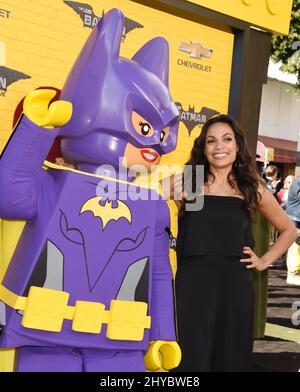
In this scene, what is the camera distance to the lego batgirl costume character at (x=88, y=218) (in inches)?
76.4

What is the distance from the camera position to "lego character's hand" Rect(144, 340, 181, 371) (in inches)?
87.2

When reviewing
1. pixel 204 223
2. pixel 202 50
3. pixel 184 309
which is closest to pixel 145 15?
pixel 202 50

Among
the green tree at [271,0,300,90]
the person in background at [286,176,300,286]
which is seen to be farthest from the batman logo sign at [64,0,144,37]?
the green tree at [271,0,300,90]

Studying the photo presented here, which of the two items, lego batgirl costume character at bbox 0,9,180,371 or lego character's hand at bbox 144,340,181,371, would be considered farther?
lego character's hand at bbox 144,340,181,371

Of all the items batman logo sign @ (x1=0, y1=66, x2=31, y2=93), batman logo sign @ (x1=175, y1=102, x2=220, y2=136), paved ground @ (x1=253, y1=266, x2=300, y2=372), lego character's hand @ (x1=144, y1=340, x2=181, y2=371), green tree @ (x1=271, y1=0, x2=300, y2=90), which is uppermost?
green tree @ (x1=271, y1=0, x2=300, y2=90)

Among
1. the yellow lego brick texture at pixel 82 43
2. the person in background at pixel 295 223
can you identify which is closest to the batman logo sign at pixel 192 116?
the yellow lego brick texture at pixel 82 43

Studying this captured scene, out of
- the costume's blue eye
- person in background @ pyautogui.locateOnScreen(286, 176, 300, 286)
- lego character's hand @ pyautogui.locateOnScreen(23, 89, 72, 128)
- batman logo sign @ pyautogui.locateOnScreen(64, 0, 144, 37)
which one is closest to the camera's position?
lego character's hand @ pyautogui.locateOnScreen(23, 89, 72, 128)

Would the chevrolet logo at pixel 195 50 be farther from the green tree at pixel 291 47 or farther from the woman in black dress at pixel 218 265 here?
the green tree at pixel 291 47

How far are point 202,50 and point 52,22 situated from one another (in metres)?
1.21

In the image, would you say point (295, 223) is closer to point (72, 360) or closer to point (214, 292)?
point (214, 292)

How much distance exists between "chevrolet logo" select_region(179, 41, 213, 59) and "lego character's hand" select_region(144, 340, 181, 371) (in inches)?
84.0

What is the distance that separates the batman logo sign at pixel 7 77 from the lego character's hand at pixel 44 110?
1.00m

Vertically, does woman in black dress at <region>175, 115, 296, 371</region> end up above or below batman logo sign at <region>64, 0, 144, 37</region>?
below

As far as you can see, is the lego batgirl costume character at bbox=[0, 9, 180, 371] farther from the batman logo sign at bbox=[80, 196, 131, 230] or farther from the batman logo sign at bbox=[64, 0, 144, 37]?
the batman logo sign at bbox=[64, 0, 144, 37]
